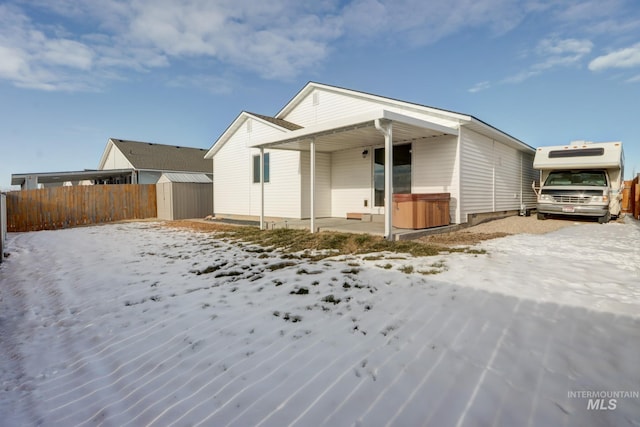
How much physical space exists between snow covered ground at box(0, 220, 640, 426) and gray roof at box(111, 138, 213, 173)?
2001cm

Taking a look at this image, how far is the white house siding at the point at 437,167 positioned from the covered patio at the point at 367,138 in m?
0.25

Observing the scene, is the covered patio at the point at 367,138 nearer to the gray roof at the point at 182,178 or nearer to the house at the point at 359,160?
the house at the point at 359,160

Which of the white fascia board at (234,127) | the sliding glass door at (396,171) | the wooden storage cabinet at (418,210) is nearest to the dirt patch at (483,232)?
the wooden storage cabinet at (418,210)

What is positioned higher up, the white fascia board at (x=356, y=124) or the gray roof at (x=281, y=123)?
the gray roof at (x=281, y=123)

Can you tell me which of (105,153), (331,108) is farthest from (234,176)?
(105,153)

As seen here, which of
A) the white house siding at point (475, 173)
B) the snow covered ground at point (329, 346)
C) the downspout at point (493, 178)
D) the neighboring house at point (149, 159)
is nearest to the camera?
the snow covered ground at point (329, 346)

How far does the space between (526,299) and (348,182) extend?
29.2ft

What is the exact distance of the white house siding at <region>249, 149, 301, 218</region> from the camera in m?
11.8

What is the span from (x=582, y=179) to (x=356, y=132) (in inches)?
371

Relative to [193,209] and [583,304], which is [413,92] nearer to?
[193,209]

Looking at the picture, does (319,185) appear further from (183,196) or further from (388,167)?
(183,196)

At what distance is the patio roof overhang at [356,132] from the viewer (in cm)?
733

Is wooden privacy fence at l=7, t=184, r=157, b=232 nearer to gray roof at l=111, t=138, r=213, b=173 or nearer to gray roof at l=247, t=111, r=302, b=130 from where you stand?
gray roof at l=111, t=138, r=213, b=173

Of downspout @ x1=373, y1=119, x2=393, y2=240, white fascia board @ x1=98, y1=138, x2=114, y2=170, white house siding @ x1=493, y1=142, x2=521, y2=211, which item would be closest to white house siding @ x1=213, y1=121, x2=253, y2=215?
downspout @ x1=373, y1=119, x2=393, y2=240
